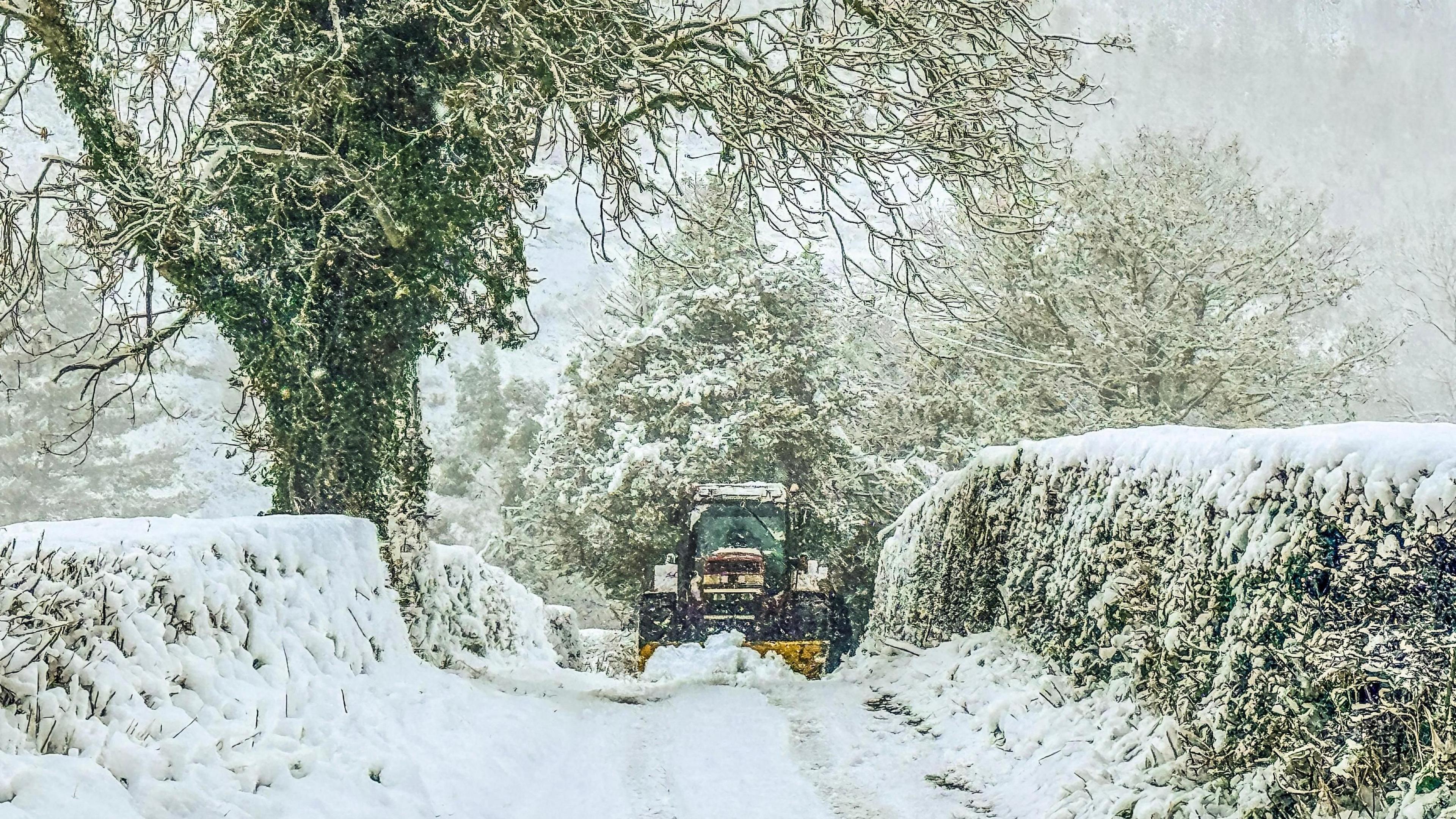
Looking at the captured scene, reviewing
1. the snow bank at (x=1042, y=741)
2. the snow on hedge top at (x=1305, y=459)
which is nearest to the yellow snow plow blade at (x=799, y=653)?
the snow bank at (x=1042, y=741)

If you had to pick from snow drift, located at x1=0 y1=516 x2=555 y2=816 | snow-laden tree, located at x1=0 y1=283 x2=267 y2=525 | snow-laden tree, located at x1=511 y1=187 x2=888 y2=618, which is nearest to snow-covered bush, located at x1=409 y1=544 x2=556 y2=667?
snow drift, located at x1=0 y1=516 x2=555 y2=816

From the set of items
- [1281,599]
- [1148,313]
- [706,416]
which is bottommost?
[1281,599]

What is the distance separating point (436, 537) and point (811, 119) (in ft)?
114

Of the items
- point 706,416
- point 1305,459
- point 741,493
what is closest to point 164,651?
point 1305,459

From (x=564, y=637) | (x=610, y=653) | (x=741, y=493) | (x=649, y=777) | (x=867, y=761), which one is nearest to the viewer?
(x=649, y=777)

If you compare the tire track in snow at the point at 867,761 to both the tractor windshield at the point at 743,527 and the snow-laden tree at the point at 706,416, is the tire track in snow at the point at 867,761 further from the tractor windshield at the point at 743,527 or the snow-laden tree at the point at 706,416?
the snow-laden tree at the point at 706,416

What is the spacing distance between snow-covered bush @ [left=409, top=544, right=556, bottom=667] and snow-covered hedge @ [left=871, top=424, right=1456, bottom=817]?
5.49 m

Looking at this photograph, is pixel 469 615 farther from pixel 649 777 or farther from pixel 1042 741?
pixel 1042 741

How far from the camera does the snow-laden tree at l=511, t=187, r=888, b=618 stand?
69.7ft

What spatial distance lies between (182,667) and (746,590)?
10.1m

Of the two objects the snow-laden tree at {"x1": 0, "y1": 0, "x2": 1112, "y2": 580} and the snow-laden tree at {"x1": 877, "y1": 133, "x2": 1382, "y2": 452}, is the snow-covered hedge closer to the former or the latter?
the snow-laden tree at {"x1": 0, "y1": 0, "x2": 1112, "y2": 580}

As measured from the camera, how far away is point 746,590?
14133mm

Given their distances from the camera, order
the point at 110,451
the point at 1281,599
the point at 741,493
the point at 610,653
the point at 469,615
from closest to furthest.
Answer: the point at 1281,599 < the point at 469,615 < the point at 741,493 < the point at 610,653 < the point at 110,451

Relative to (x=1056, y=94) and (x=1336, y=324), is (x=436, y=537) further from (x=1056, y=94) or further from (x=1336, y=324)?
(x=1056, y=94)
